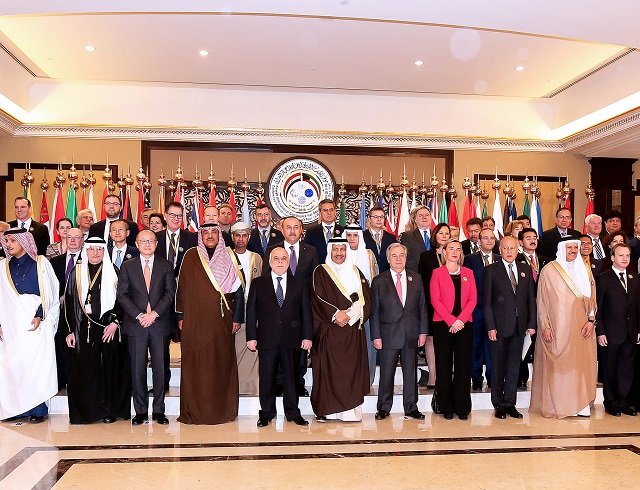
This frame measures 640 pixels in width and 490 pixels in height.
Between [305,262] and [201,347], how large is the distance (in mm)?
1091

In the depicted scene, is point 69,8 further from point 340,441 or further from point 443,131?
point 443,131

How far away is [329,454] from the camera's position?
4.63 m

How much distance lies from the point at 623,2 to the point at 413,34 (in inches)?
117

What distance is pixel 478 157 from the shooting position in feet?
35.6

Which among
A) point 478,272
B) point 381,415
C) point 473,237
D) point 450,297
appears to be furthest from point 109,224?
point 473,237

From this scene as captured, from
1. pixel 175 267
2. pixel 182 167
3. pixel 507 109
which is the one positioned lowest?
pixel 175 267

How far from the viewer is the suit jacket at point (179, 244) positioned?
5.93 meters

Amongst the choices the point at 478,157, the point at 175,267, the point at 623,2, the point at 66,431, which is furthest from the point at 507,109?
the point at 66,431

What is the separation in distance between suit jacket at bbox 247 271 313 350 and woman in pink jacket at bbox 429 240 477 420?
1070mm

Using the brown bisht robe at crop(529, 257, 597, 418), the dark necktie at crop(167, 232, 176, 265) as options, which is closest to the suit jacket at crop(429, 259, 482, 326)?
the brown bisht robe at crop(529, 257, 597, 418)

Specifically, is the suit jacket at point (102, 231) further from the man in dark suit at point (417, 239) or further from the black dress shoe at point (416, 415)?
the black dress shoe at point (416, 415)

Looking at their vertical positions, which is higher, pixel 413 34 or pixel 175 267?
pixel 413 34

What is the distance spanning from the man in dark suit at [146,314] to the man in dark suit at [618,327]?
365 cm

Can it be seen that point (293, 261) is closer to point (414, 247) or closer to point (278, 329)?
point (278, 329)
